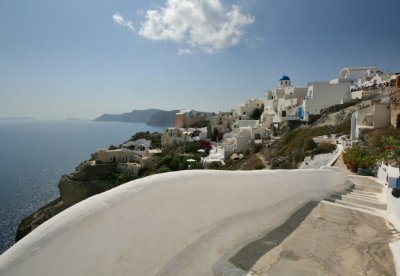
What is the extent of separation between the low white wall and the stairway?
1.66 metres

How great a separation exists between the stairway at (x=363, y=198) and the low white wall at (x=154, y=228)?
1.66m

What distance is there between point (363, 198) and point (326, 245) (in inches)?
110

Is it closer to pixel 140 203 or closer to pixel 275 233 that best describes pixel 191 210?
pixel 140 203

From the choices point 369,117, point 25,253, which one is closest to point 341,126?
point 369,117

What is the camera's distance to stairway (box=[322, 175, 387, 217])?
4.75 m

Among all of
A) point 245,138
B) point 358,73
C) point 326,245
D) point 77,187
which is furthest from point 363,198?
point 358,73

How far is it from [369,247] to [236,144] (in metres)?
29.0

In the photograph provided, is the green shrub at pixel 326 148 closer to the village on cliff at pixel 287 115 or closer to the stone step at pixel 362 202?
the village on cliff at pixel 287 115

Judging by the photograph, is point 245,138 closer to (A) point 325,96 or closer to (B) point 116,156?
(A) point 325,96

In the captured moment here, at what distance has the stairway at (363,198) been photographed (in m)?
4.75

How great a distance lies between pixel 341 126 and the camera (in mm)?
21609

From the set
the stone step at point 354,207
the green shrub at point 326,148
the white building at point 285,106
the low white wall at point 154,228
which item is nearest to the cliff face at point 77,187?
the white building at point 285,106

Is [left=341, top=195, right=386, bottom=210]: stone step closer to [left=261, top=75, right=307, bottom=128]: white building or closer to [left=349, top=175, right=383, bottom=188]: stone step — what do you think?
[left=349, top=175, right=383, bottom=188]: stone step

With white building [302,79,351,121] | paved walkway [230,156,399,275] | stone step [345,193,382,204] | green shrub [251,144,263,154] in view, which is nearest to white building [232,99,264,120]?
white building [302,79,351,121]
